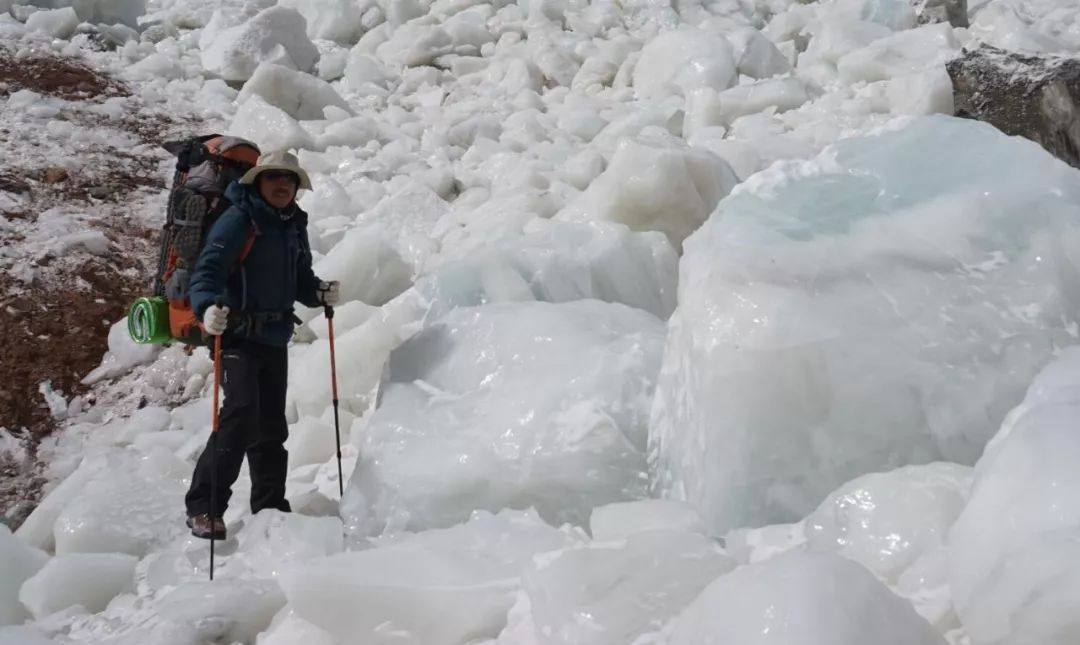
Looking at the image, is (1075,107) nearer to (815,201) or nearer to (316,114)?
(815,201)

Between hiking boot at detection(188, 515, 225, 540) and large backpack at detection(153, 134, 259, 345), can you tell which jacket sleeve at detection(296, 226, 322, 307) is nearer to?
large backpack at detection(153, 134, 259, 345)

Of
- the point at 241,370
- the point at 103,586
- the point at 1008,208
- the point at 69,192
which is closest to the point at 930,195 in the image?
the point at 1008,208

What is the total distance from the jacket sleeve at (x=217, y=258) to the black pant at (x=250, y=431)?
24 cm

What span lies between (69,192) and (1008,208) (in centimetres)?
599

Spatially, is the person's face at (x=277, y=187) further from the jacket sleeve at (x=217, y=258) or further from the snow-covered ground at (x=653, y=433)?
the snow-covered ground at (x=653, y=433)

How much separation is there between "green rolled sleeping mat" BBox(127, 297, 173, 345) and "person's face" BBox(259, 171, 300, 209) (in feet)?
2.13

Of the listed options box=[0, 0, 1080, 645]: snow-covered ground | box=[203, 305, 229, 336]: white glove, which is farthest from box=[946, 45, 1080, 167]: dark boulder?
box=[203, 305, 229, 336]: white glove

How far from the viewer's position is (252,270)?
3420mm

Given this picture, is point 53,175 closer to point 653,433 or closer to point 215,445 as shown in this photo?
point 215,445

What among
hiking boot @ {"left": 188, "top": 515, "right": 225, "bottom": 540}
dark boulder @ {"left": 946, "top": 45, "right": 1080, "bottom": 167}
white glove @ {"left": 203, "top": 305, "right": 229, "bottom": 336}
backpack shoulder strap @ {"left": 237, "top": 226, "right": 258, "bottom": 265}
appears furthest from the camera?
dark boulder @ {"left": 946, "top": 45, "right": 1080, "bottom": 167}

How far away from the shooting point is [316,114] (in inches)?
315

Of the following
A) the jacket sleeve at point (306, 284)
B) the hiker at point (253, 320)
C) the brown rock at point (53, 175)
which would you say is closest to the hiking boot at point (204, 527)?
the hiker at point (253, 320)

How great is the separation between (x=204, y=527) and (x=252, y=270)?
0.98 metres

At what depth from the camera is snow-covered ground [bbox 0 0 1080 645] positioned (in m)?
2.04
